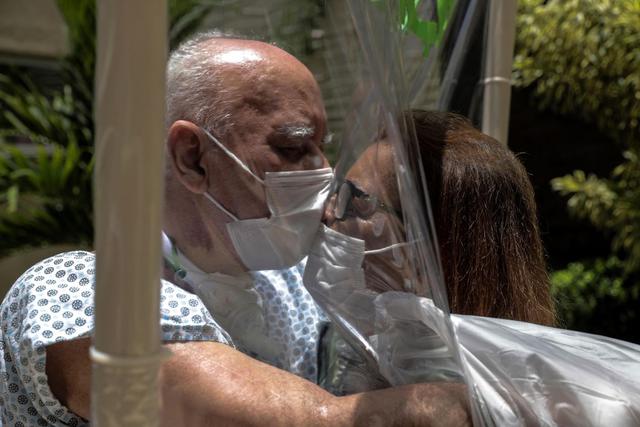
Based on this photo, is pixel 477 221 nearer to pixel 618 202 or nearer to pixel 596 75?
pixel 596 75

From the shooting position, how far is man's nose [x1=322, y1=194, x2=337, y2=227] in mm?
1522

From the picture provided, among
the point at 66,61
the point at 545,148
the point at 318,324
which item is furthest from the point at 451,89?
the point at 545,148

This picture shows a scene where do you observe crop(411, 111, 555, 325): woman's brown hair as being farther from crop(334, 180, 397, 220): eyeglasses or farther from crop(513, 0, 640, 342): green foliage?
crop(513, 0, 640, 342): green foliage

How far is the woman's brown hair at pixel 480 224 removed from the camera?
62.1 inches

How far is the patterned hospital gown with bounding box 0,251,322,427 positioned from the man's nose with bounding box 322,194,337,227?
0.85 feet

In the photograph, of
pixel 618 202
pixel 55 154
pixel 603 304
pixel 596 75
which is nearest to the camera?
pixel 55 154

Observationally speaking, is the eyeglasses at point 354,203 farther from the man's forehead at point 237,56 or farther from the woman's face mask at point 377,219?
the man's forehead at point 237,56

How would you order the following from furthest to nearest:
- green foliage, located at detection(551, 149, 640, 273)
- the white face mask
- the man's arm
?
green foliage, located at detection(551, 149, 640, 273)
the white face mask
the man's arm

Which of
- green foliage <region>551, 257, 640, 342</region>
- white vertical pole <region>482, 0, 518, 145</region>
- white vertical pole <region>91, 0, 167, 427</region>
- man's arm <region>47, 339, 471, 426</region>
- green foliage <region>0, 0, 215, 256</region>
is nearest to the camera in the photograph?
white vertical pole <region>91, 0, 167, 427</region>

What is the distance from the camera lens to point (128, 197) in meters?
0.91

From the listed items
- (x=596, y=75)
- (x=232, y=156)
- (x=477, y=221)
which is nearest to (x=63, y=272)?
(x=232, y=156)

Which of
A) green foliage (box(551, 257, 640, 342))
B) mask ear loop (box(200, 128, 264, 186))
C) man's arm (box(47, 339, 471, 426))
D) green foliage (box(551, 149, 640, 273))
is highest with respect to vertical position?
mask ear loop (box(200, 128, 264, 186))

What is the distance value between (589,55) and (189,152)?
4.35 m

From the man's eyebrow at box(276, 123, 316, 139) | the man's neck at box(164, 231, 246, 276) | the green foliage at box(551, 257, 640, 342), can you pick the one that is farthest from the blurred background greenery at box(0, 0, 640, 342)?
the man's eyebrow at box(276, 123, 316, 139)
